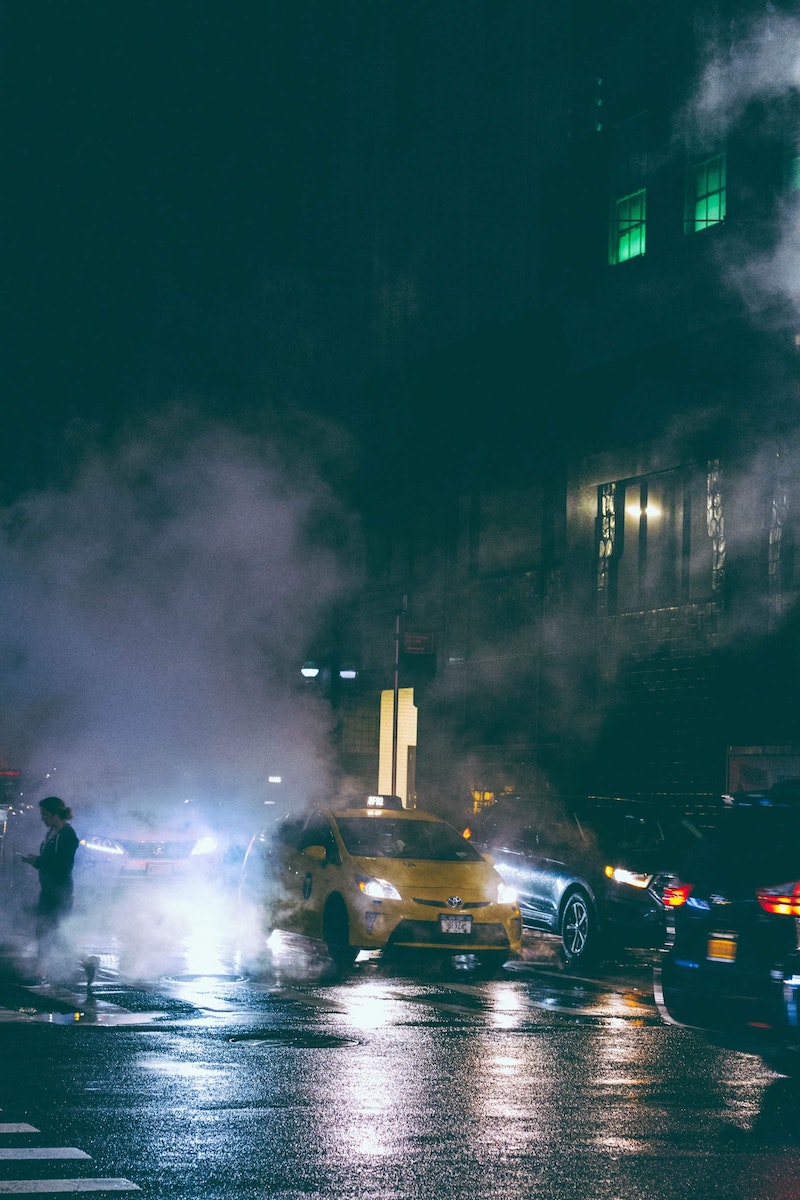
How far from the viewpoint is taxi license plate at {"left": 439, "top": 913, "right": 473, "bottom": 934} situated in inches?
498

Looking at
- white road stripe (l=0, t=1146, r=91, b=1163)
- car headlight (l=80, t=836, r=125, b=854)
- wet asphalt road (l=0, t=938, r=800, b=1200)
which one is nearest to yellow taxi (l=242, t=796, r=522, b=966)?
wet asphalt road (l=0, t=938, r=800, b=1200)

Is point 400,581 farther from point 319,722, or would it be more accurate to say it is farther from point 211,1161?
point 211,1161

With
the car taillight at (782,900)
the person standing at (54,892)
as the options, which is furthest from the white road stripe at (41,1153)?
the person standing at (54,892)

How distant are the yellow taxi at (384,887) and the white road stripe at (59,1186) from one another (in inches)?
278

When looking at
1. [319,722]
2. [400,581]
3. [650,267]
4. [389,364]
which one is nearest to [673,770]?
[319,722]

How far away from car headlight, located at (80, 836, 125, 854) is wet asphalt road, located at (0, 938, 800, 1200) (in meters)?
6.61

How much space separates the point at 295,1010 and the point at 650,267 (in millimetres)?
14832

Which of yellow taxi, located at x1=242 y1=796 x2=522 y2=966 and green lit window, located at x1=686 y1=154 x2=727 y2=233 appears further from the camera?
green lit window, located at x1=686 y1=154 x2=727 y2=233

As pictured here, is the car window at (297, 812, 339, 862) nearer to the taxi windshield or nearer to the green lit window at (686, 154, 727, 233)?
the taxi windshield

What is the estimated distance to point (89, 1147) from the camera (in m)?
6.14

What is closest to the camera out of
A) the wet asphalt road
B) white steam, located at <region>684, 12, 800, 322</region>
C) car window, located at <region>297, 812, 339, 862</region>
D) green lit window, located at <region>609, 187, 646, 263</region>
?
the wet asphalt road

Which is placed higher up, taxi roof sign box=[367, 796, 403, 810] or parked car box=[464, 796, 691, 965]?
taxi roof sign box=[367, 796, 403, 810]

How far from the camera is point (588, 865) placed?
14789mm

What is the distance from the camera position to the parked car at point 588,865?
14.3 meters
